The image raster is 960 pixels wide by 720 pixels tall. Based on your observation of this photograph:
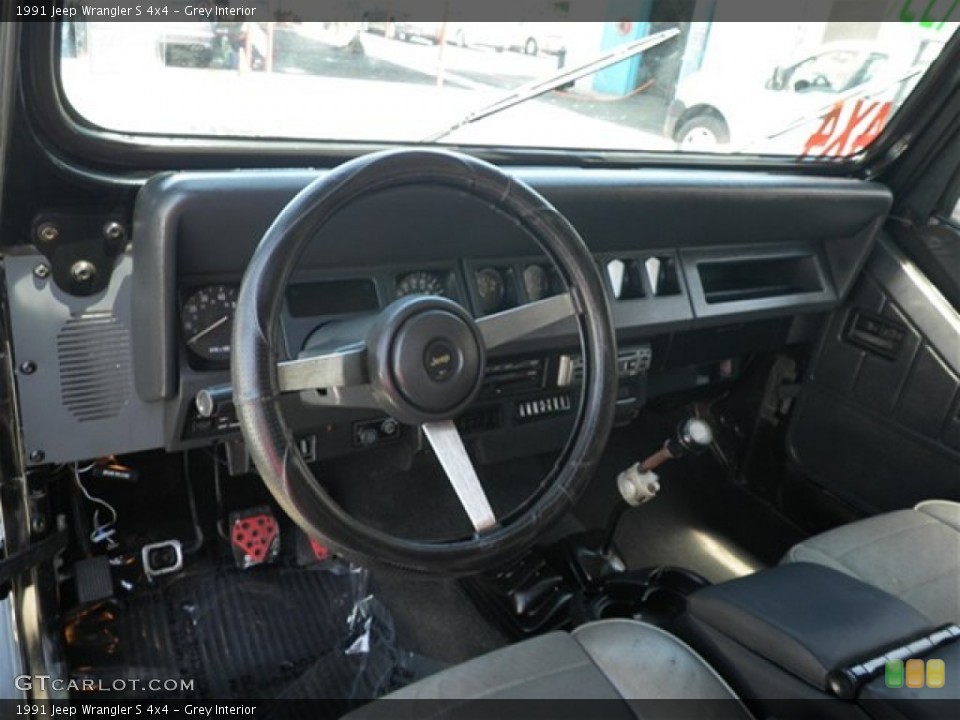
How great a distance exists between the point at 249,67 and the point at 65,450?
0.78 metres

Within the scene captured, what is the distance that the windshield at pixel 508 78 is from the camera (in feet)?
4.76

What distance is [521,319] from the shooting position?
1258 millimetres

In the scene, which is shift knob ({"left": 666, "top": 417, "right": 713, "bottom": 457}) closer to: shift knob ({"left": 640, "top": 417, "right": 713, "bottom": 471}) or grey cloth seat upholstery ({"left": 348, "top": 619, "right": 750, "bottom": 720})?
shift knob ({"left": 640, "top": 417, "right": 713, "bottom": 471})

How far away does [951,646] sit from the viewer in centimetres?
127

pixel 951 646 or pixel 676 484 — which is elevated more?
pixel 951 646

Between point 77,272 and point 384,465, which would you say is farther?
point 384,465

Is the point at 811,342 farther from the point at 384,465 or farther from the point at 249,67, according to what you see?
the point at 249,67

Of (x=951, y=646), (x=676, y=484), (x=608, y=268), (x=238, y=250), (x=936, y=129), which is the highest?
(x=936, y=129)

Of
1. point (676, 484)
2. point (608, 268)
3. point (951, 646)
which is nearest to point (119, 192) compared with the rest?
point (608, 268)

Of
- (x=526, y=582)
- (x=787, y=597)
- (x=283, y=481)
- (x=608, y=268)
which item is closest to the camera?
(x=283, y=481)

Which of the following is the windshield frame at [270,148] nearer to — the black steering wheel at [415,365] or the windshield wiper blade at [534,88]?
the windshield wiper blade at [534,88]

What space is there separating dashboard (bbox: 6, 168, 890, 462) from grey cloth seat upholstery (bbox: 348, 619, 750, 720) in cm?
50

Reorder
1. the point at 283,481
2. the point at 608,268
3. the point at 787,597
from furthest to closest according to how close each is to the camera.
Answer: the point at 608,268 → the point at 787,597 → the point at 283,481

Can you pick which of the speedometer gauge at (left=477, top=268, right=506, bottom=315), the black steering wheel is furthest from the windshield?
the black steering wheel
